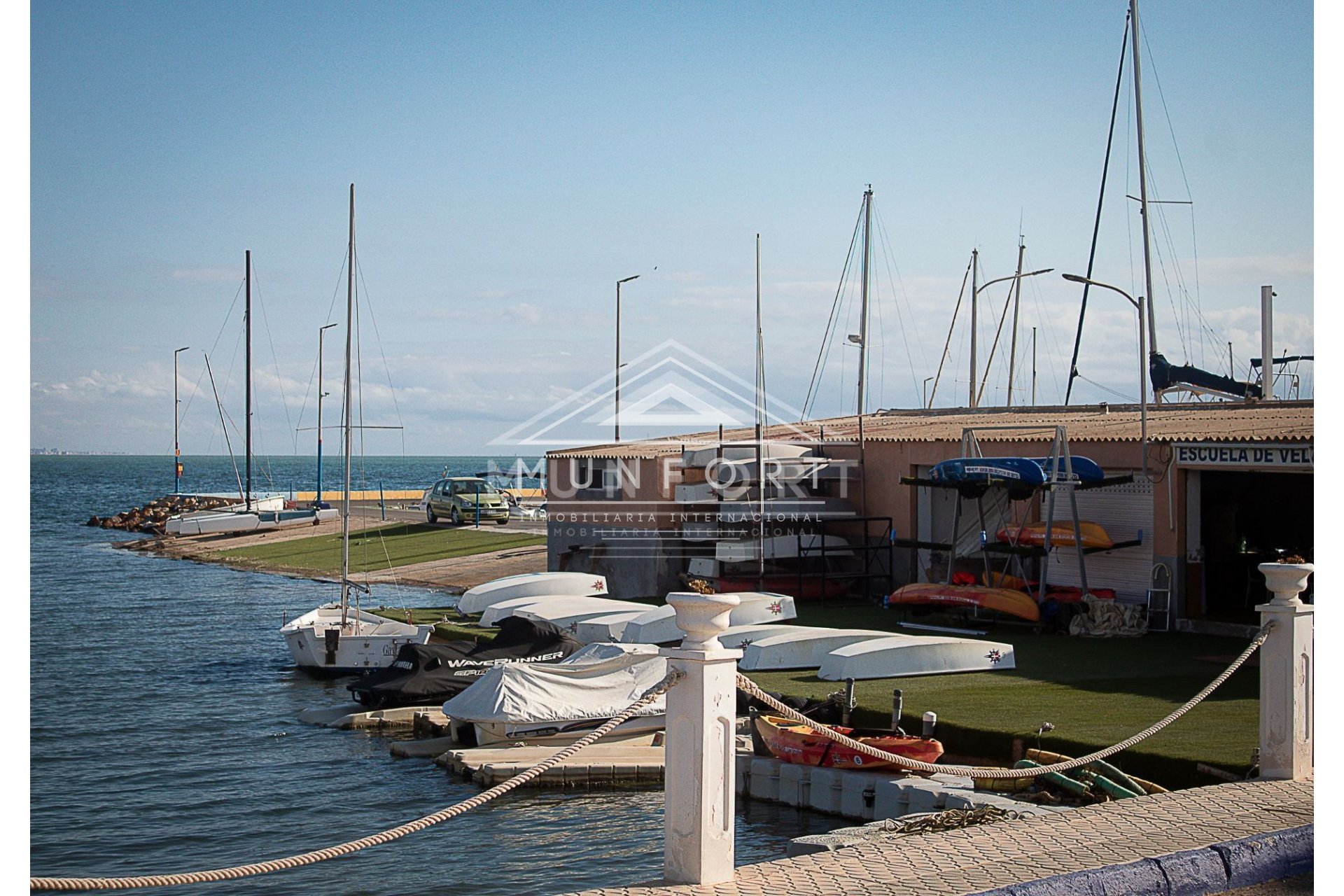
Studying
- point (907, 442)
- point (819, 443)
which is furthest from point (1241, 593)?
point (819, 443)

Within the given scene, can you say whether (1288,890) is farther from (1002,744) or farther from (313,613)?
(313,613)

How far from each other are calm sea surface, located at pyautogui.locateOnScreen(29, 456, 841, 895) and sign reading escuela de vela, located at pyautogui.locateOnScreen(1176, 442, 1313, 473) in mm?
10869

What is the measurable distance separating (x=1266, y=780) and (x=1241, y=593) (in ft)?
56.8

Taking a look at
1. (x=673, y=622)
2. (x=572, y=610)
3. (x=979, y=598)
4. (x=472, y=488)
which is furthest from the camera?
(x=472, y=488)

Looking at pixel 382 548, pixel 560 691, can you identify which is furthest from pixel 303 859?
pixel 382 548

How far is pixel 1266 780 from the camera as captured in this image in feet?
32.3

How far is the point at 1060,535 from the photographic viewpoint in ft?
81.9

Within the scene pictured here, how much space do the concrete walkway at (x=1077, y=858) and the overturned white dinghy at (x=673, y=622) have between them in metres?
16.2

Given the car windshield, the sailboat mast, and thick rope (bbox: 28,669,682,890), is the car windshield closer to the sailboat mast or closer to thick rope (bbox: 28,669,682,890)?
the sailboat mast

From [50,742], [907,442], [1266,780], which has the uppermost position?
[907,442]

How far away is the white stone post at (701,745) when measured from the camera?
6.77 m

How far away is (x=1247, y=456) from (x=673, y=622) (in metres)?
11.1

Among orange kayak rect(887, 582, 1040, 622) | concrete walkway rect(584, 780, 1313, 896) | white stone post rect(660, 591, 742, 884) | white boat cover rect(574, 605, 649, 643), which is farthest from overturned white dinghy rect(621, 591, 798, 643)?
white stone post rect(660, 591, 742, 884)

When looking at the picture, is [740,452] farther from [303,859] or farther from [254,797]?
[303,859]
